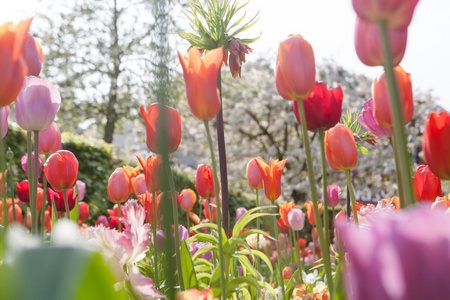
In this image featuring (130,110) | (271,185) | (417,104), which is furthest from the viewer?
(130,110)

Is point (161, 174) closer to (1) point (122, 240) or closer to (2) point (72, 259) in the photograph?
(2) point (72, 259)

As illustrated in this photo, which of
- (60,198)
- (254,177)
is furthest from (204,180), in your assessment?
(60,198)

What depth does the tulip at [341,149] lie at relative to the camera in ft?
2.44

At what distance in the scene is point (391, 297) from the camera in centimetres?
19

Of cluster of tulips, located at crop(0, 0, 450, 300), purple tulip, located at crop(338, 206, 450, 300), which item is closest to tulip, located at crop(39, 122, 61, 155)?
cluster of tulips, located at crop(0, 0, 450, 300)

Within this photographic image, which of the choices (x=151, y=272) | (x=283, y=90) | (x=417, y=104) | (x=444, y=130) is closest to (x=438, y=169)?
(x=444, y=130)

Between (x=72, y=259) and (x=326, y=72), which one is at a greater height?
(x=326, y=72)

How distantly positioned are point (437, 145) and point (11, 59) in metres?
0.47

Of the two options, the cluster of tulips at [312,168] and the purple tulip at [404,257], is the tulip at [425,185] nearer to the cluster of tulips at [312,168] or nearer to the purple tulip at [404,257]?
the cluster of tulips at [312,168]

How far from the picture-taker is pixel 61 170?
37.3 inches

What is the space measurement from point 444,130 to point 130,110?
1269 cm

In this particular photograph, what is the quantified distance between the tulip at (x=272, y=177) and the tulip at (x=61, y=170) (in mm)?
422

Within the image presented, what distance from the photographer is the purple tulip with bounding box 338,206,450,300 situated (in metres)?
0.18

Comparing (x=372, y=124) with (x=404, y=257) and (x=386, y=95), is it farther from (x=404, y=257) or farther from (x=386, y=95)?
(x=404, y=257)
